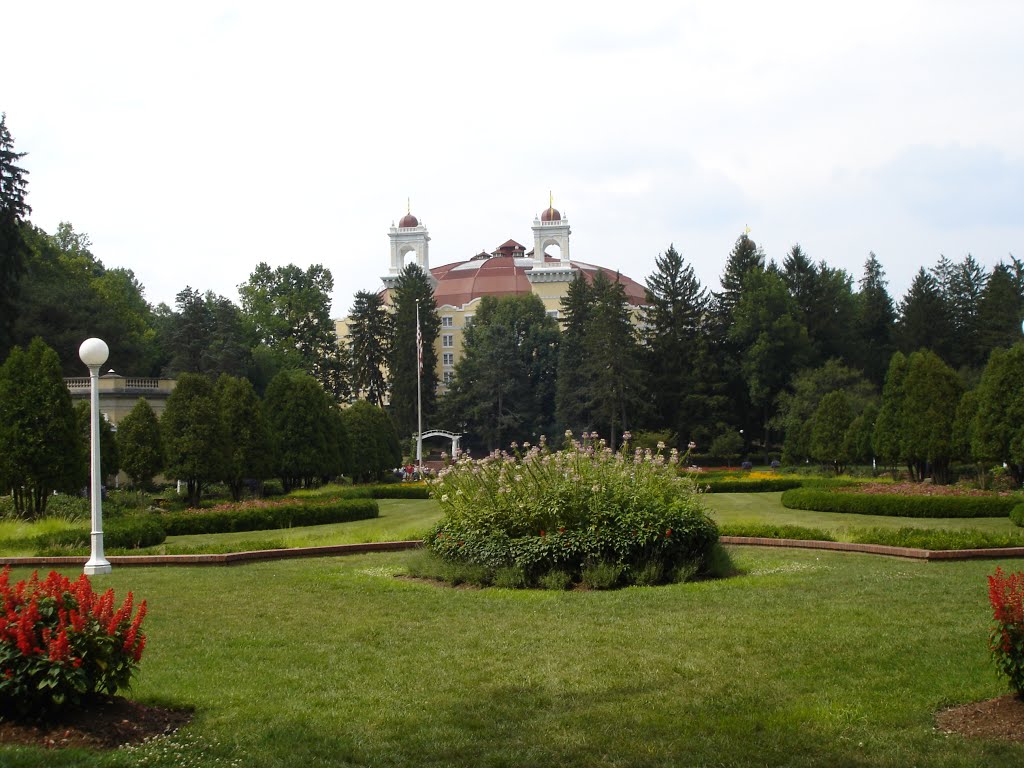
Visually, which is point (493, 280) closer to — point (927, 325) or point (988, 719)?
point (927, 325)

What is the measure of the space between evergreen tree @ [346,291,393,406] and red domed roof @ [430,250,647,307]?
19256 mm

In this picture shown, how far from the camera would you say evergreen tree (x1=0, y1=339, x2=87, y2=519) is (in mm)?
23672

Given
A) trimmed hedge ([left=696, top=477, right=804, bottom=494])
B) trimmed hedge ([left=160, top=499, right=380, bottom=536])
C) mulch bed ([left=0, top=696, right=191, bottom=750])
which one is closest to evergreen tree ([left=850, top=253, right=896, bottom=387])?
trimmed hedge ([left=696, top=477, right=804, bottom=494])

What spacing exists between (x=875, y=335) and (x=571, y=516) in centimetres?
6760

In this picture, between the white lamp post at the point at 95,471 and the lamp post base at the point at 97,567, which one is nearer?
the white lamp post at the point at 95,471

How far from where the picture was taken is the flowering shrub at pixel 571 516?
13.3 metres

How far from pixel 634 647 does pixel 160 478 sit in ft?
136

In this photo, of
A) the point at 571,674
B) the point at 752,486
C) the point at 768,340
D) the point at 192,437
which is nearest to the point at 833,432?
the point at 752,486

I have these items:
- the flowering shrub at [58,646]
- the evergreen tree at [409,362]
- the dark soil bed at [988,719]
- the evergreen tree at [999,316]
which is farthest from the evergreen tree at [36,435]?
the evergreen tree at [999,316]

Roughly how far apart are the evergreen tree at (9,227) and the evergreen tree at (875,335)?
51.3 metres

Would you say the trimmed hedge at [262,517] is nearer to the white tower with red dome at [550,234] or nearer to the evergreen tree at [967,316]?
the evergreen tree at [967,316]

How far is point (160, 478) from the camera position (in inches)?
1852

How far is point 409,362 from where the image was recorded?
69.4 meters

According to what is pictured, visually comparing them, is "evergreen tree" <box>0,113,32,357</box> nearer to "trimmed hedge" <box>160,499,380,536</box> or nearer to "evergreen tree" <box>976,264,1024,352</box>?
"trimmed hedge" <box>160,499,380,536</box>
